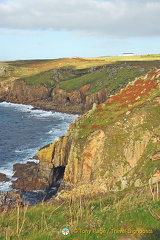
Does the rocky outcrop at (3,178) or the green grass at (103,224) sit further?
the rocky outcrop at (3,178)

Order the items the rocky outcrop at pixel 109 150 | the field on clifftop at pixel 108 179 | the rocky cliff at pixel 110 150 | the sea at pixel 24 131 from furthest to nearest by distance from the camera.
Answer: the sea at pixel 24 131 < the rocky outcrop at pixel 109 150 < the rocky cliff at pixel 110 150 < the field on clifftop at pixel 108 179

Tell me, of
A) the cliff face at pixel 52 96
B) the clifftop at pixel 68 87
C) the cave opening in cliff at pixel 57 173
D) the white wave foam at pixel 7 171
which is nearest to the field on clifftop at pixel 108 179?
the cave opening in cliff at pixel 57 173

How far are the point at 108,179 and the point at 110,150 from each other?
15.2 feet

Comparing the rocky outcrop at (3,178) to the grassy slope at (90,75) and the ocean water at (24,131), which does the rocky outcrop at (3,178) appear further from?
the grassy slope at (90,75)

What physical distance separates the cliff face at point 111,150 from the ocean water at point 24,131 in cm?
1356

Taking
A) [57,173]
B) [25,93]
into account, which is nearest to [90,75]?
[25,93]

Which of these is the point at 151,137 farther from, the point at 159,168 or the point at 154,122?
the point at 159,168

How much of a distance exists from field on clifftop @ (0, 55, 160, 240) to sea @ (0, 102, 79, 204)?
12.6 metres

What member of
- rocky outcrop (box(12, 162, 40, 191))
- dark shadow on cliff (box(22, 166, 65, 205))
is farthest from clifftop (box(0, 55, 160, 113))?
dark shadow on cliff (box(22, 166, 65, 205))

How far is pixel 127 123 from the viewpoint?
1540 inches

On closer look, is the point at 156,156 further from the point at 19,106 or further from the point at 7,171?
the point at 19,106

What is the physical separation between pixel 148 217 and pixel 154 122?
83.4ft

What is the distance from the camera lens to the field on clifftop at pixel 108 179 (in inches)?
545

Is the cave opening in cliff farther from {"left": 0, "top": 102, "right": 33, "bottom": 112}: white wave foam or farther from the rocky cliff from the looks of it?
{"left": 0, "top": 102, "right": 33, "bottom": 112}: white wave foam
